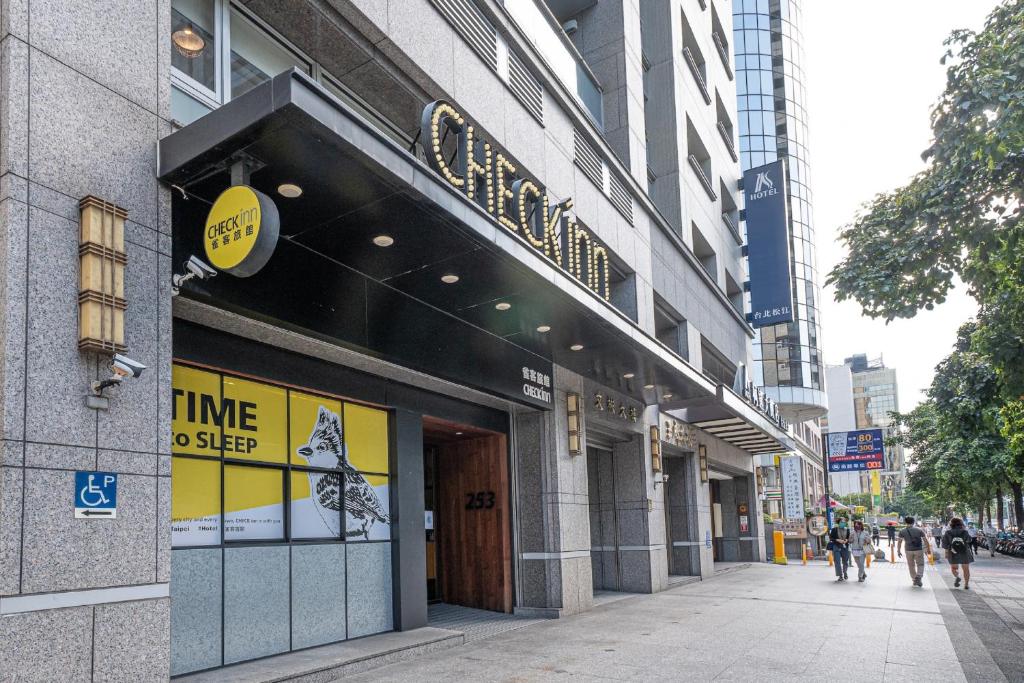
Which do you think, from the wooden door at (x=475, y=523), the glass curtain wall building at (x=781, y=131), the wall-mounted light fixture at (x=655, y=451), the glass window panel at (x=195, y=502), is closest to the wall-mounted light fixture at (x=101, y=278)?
the glass window panel at (x=195, y=502)

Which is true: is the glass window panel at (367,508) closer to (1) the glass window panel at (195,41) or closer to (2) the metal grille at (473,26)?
(1) the glass window panel at (195,41)

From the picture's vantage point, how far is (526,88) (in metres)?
14.7

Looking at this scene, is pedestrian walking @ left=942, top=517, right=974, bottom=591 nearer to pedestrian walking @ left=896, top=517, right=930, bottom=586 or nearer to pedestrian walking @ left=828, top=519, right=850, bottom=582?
pedestrian walking @ left=896, top=517, right=930, bottom=586

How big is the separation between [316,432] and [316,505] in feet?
3.07

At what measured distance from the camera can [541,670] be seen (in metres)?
9.34

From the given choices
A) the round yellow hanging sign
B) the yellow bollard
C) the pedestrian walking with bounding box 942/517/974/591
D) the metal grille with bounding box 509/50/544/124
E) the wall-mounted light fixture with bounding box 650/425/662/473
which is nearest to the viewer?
the round yellow hanging sign

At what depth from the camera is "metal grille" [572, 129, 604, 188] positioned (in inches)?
664

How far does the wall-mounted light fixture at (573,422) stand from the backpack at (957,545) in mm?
10542

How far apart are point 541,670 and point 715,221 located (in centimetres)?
2280

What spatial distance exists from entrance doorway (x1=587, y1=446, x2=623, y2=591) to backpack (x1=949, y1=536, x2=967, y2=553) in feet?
26.5

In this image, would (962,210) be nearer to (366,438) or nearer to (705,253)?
(366,438)

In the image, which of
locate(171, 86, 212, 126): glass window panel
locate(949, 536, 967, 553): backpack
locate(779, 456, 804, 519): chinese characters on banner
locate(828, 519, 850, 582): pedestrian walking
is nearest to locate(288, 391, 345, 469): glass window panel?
locate(171, 86, 212, 126): glass window panel

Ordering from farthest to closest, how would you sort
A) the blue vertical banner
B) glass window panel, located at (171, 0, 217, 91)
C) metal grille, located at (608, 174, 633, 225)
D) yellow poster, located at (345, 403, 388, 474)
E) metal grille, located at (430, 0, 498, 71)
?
the blue vertical banner < metal grille, located at (608, 174, 633, 225) < metal grille, located at (430, 0, 498, 71) < yellow poster, located at (345, 403, 388, 474) < glass window panel, located at (171, 0, 217, 91)

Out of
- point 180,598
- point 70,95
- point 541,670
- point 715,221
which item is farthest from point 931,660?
point 715,221
